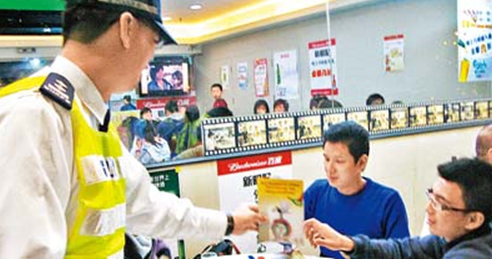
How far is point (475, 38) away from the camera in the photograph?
3939mm

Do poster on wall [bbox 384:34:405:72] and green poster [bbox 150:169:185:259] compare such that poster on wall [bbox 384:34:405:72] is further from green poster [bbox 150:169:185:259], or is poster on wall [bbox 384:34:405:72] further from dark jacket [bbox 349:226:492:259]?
dark jacket [bbox 349:226:492:259]

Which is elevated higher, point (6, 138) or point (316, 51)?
point (316, 51)

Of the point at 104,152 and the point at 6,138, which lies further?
the point at 104,152

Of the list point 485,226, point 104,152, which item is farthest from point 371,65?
point 104,152

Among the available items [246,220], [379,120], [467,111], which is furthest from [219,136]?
[467,111]

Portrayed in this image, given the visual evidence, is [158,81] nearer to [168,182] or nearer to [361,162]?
[168,182]

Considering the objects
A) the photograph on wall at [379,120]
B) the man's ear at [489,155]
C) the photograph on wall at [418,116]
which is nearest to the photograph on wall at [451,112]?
the photograph on wall at [418,116]

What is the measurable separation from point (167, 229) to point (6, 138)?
2.31 ft

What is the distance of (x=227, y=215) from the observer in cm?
155

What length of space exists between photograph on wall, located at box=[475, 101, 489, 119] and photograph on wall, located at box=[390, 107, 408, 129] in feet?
2.48

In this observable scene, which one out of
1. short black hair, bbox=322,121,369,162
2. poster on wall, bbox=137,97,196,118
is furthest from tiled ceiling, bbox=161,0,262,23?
short black hair, bbox=322,121,369,162

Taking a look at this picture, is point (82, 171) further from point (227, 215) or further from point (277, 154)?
point (277, 154)

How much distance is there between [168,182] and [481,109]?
2.53 metres

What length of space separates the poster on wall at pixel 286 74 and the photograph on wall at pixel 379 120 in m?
1.51
